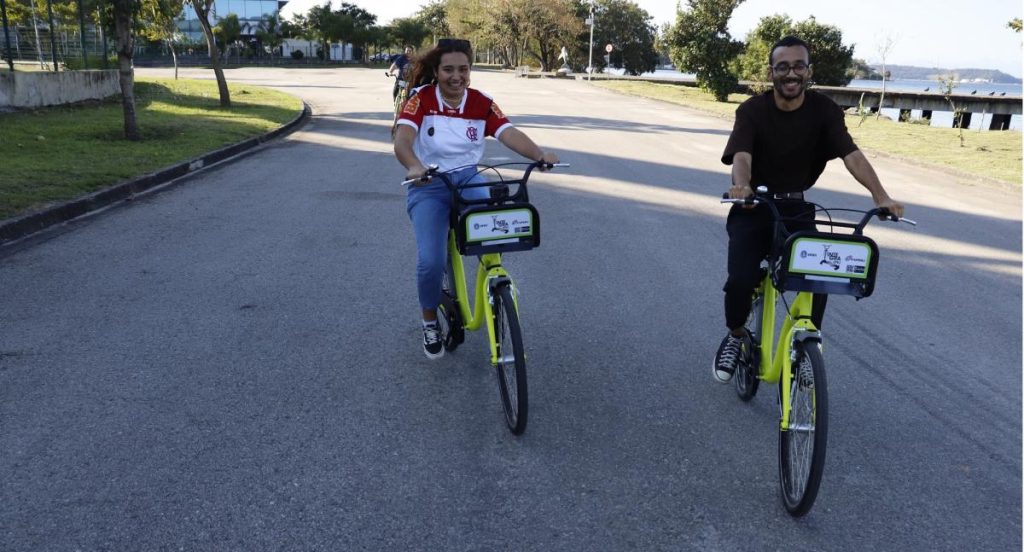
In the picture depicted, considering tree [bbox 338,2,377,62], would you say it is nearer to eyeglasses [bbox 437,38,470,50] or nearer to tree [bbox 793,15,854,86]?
tree [bbox 793,15,854,86]

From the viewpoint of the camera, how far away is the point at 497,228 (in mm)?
3832

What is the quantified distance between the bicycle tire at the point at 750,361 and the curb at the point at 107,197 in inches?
260

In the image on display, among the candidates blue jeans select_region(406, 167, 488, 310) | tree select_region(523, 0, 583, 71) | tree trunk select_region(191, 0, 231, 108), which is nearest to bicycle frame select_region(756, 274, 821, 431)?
blue jeans select_region(406, 167, 488, 310)

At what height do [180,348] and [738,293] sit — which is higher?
[738,293]

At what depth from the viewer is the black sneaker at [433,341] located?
4641mm

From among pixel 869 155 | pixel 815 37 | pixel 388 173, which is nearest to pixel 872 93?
pixel 815 37

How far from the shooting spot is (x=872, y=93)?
47.3m

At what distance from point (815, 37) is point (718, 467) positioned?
51002 millimetres

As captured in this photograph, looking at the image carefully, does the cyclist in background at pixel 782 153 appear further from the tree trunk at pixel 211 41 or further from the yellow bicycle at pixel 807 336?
the tree trunk at pixel 211 41

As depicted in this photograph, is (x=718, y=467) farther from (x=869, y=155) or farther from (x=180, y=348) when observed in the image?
(x=869, y=155)

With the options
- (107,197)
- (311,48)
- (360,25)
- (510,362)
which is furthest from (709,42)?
(311,48)

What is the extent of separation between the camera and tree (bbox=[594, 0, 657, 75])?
80.9m

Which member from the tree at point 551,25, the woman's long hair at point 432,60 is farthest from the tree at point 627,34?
the woman's long hair at point 432,60

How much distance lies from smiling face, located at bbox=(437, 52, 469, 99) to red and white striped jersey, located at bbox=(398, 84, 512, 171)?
0.07 meters
